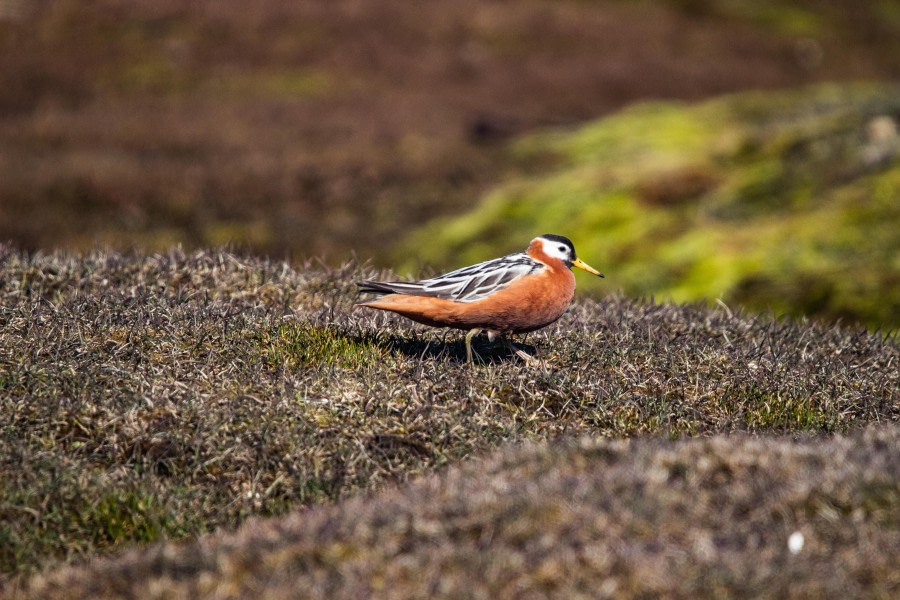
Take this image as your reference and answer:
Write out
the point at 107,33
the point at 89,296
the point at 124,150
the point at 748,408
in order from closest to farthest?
the point at 748,408, the point at 89,296, the point at 124,150, the point at 107,33

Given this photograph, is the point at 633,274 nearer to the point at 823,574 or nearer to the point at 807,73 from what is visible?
the point at 823,574

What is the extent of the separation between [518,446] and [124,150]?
25.8 m

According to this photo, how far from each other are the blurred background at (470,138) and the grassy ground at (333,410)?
14.0ft

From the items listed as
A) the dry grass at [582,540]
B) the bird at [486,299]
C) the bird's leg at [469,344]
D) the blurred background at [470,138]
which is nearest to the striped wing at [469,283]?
the bird at [486,299]

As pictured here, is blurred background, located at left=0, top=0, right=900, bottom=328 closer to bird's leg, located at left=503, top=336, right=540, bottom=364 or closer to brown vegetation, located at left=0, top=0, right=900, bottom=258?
brown vegetation, located at left=0, top=0, right=900, bottom=258

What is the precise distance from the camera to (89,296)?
1037cm

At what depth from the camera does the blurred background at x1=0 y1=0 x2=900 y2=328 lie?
64.1ft

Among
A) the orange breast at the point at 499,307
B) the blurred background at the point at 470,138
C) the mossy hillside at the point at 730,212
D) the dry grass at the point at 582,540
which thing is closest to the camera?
the dry grass at the point at 582,540

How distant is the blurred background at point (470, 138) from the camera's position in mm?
19531

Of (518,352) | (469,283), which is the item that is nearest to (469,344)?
(518,352)

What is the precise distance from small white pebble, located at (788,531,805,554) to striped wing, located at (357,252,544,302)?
3543 mm

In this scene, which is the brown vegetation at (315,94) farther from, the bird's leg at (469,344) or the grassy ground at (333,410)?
the bird's leg at (469,344)

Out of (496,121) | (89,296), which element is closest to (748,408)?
(89,296)

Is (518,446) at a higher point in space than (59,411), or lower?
lower
